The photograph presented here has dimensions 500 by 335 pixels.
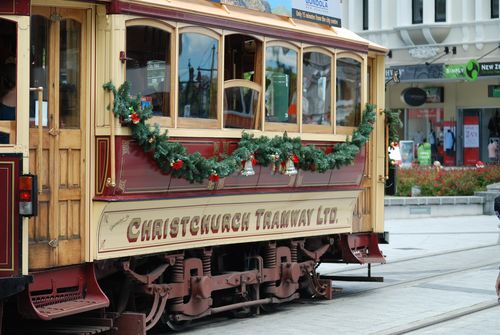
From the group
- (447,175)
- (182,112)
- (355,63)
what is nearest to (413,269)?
(355,63)

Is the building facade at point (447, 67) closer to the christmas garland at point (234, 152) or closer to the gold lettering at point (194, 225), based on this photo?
Result: the christmas garland at point (234, 152)

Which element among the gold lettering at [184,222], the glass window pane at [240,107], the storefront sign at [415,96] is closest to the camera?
the gold lettering at [184,222]

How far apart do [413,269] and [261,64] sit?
261 inches

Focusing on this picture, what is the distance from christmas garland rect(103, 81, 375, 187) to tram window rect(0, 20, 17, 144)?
90 centimetres

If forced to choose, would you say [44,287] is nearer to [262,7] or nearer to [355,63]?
[262,7]

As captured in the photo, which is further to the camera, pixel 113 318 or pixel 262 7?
pixel 262 7

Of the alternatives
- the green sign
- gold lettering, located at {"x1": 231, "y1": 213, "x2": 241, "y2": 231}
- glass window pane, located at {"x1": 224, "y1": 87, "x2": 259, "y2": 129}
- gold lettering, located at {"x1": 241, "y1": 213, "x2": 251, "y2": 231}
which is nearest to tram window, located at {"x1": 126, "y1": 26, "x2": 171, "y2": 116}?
glass window pane, located at {"x1": 224, "y1": 87, "x2": 259, "y2": 129}

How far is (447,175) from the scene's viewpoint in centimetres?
2792

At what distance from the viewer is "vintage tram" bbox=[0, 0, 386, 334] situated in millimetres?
8203

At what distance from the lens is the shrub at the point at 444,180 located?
2698cm

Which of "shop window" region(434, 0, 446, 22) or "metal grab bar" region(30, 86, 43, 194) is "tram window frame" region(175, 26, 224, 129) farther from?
"shop window" region(434, 0, 446, 22)

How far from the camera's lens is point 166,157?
898 cm

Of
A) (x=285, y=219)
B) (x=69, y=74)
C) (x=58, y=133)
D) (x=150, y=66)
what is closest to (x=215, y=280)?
(x=285, y=219)

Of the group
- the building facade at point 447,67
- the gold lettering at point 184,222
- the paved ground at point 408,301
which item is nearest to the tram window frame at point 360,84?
the paved ground at point 408,301
